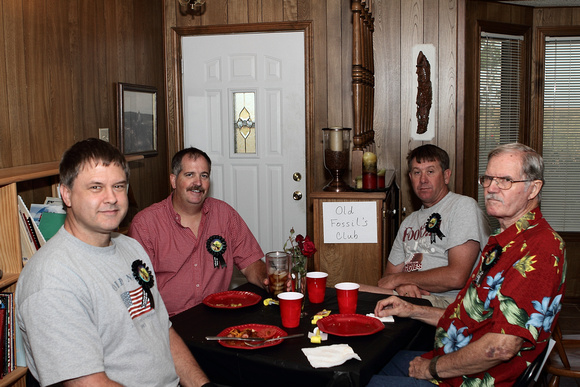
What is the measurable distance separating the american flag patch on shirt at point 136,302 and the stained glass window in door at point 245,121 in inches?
107

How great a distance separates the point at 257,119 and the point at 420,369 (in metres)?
2.73

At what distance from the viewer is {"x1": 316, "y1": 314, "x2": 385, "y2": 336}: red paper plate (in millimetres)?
1809

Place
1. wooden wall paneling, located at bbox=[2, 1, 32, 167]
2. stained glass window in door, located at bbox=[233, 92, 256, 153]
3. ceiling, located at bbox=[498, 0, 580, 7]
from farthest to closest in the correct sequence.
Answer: ceiling, located at bbox=[498, 0, 580, 7] < stained glass window in door, located at bbox=[233, 92, 256, 153] < wooden wall paneling, located at bbox=[2, 1, 32, 167]

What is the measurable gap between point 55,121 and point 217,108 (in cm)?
160

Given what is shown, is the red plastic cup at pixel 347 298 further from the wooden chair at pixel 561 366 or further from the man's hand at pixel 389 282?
the wooden chair at pixel 561 366

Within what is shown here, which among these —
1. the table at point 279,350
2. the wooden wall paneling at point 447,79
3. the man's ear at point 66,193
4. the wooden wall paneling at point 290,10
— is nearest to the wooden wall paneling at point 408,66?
the wooden wall paneling at point 447,79

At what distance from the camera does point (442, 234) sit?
8.89 feet

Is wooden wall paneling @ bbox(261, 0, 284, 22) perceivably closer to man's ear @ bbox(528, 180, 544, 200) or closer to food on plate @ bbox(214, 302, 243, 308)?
food on plate @ bbox(214, 302, 243, 308)

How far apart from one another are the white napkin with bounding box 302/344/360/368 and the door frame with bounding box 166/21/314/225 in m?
2.54

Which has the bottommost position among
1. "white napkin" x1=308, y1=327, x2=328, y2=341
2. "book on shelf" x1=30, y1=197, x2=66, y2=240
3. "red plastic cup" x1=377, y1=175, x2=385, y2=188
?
"white napkin" x1=308, y1=327, x2=328, y2=341

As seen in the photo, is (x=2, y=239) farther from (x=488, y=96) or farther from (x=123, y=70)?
(x=488, y=96)

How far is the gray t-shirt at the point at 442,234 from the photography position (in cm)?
265

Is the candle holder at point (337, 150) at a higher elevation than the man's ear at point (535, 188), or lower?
higher

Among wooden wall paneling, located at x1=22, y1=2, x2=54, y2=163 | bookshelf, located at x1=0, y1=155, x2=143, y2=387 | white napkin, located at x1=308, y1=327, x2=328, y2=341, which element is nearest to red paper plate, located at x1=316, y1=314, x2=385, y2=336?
white napkin, located at x1=308, y1=327, x2=328, y2=341
